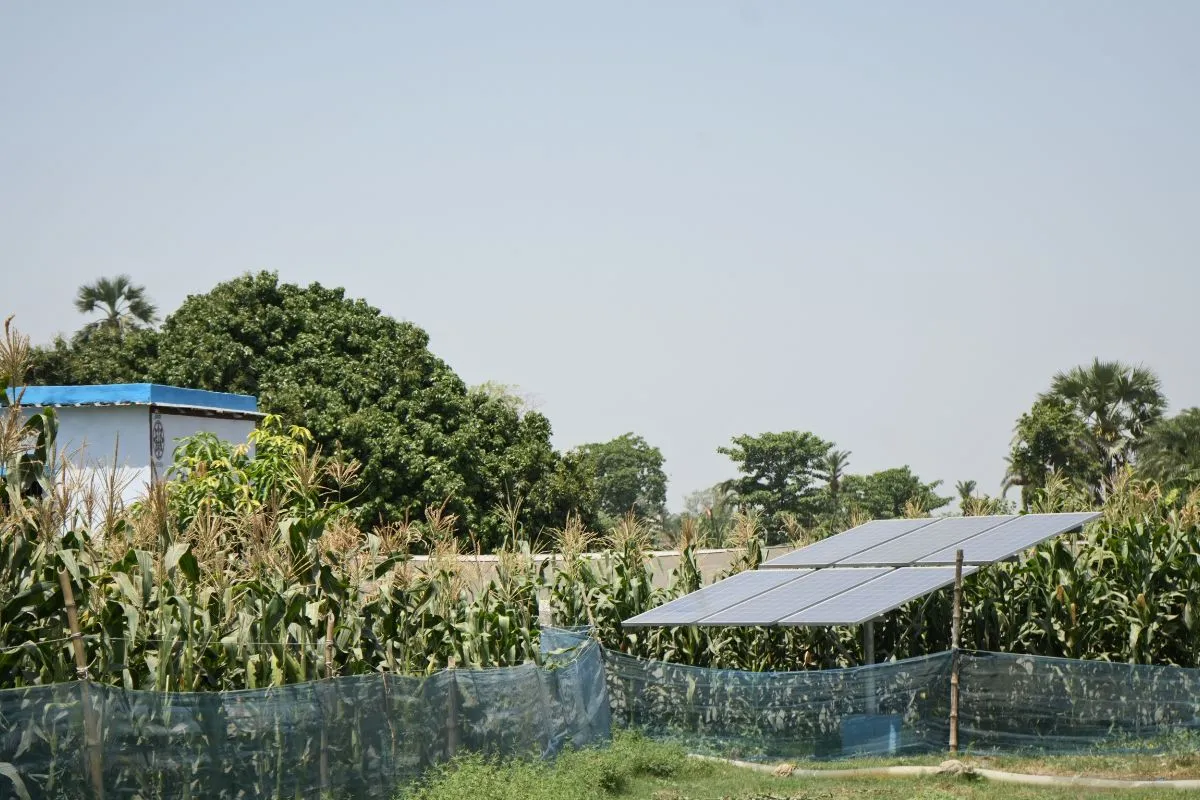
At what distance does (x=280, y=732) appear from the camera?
10.6 m

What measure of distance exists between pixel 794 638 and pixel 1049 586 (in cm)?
334

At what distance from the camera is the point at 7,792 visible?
8695mm

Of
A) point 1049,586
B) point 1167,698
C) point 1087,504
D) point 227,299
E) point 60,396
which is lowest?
point 1167,698

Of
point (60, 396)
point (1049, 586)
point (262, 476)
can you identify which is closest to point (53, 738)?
point (262, 476)

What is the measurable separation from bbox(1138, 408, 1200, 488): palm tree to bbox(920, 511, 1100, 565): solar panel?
23.4 m

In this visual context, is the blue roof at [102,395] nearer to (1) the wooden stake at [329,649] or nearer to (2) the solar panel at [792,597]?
(2) the solar panel at [792,597]

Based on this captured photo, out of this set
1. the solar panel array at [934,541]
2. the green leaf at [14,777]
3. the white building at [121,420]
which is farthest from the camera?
the white building at [121,420]

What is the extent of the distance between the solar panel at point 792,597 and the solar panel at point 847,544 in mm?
810

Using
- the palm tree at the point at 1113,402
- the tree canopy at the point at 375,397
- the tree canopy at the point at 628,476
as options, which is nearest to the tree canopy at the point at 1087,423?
the palm tree at the point at 1113,402

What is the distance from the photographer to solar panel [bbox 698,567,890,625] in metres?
15.4

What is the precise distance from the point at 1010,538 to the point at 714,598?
12.5 ft

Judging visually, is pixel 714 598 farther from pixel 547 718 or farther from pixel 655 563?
pixel 547 718

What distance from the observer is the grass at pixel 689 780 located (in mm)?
11891

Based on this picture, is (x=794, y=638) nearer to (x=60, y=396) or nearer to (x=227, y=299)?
(x=60, y=396)
